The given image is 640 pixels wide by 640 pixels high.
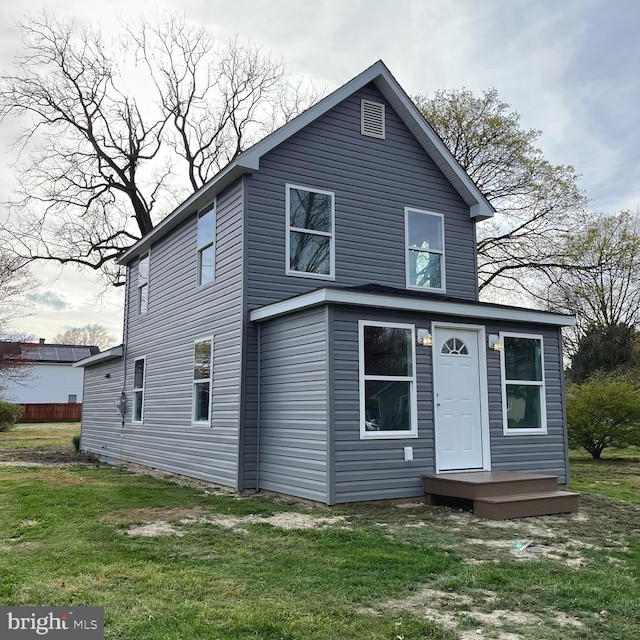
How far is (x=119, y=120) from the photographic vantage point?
24.0 metres

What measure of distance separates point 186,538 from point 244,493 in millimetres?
3112

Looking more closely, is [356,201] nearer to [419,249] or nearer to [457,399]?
[419,249]

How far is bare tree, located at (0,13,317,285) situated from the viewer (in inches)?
867

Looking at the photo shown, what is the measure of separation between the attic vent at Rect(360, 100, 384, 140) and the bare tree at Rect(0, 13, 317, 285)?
14.7 m

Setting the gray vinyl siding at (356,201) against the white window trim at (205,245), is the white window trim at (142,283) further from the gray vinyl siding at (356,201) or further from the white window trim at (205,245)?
the gray vinyl siding at (356,201)

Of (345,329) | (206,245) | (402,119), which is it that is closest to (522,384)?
(345,329)

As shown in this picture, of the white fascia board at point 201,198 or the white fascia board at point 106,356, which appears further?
the white fascia board at point 106,356

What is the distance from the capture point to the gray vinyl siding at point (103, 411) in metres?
15.5

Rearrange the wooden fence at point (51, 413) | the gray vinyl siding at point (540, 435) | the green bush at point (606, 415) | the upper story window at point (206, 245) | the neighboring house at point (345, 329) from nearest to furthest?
the neighboring house at point (345, 329) < the gray vinyl siding at point (540, 435) < the upper story window at point (206, 245) < the green bush at point (606, 415) < the wooden fence at point (51, 413)

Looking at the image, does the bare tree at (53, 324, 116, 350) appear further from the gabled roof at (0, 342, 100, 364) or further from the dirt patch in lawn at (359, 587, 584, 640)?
the dirt patch in lawn at (359, 587, 584, 640)

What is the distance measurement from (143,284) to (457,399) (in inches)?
334

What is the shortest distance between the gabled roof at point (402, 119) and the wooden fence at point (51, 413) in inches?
1192

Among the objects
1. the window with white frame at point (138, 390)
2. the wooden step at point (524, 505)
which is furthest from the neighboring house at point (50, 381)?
the wooden step at point (524, 505)

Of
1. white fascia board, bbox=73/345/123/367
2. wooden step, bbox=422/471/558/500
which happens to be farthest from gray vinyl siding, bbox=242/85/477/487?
white fascia board, bbox=73/345/123/367
